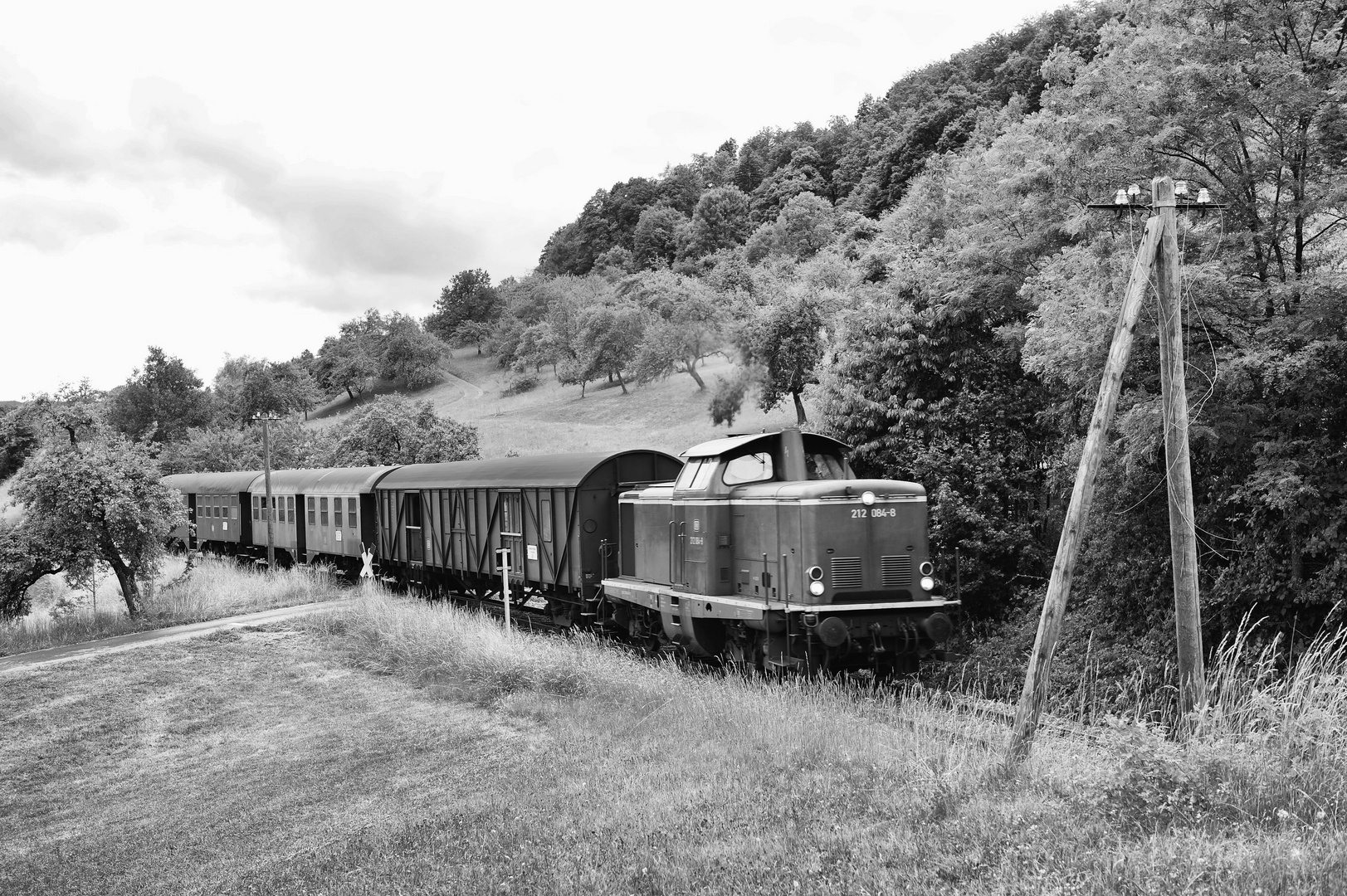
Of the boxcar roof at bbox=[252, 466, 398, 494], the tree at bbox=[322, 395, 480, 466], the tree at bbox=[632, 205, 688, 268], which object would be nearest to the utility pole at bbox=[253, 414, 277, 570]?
the boxcar roof at bbox=[252, 466, 398, 494]

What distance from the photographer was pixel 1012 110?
198 feet

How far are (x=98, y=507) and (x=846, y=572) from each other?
18138mm

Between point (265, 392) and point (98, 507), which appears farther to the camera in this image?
point (265, 392)

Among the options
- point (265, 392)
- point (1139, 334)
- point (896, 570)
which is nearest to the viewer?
point (896, 570)

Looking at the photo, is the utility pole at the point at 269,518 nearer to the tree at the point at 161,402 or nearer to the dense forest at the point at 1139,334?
Result: the dense forest at the point at 1139,334

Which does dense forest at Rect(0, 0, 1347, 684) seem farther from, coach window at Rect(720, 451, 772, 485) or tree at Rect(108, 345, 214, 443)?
tree at Rect(108, 345, 214, 443)

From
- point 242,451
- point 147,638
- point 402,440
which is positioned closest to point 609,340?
point 242,451

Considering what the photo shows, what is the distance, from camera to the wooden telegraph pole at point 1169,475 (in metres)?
9.02

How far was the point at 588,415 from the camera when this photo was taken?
69625mm

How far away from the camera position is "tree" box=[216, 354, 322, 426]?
84.4 m

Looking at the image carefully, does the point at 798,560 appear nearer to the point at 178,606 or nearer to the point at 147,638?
the point at 147,638

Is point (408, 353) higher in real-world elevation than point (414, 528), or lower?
higher

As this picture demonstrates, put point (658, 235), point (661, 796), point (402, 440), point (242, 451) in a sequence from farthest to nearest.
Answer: point (658, 235) < point (242, 451) < point (402, 440) < point (661, 796)

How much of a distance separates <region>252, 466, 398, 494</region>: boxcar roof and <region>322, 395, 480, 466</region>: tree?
11.0 m
